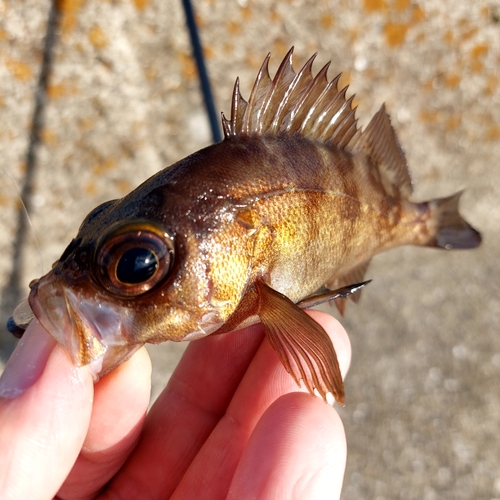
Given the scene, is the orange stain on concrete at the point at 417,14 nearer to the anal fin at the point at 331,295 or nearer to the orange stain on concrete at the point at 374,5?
the orange stain on concrete at the point at 374,5

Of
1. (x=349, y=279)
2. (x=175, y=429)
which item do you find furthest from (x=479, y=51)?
(x=175, y=429)

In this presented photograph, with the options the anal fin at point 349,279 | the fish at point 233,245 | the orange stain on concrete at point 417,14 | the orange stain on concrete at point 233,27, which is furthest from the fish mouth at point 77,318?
the orange stain on concrete at point 417,14

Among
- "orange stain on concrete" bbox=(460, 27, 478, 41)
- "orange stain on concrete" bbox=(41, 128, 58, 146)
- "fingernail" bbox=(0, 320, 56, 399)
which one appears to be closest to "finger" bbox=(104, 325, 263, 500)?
"fingernail" bbox=(0, 320, 56, 399)

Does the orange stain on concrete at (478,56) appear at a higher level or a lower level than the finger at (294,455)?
higher

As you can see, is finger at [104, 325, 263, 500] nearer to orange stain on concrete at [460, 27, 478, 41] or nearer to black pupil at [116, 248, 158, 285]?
black pupil at [116, 248, 158, 285]

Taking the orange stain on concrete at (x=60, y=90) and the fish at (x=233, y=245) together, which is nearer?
the fish at (x=233, y=245)
